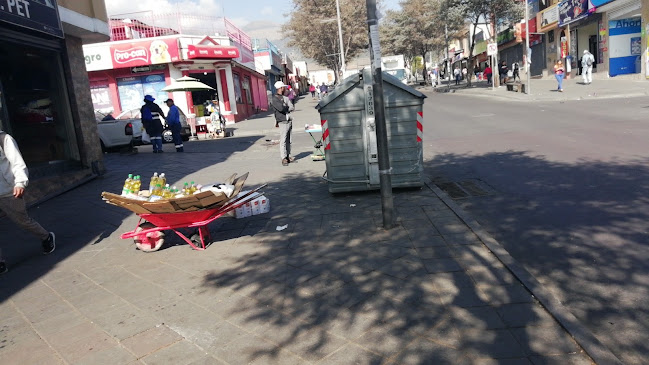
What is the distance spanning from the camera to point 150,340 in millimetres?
3299

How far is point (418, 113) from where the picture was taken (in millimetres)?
6777

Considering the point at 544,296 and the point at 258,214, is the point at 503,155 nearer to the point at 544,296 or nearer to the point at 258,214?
the point at 258,214

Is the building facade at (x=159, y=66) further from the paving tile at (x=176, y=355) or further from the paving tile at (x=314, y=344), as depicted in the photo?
the paving tile at (x=314, y=344)

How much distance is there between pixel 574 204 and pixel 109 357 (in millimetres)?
5329

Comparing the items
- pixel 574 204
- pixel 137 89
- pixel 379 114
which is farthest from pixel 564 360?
pixel 137 89

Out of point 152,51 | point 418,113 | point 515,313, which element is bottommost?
point 515,313

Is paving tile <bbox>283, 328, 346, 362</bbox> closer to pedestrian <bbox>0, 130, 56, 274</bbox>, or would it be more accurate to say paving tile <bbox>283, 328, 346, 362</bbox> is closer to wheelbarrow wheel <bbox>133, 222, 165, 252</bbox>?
wheelbarrow wheel <bbox>133, 222, 165, 252</bbox>

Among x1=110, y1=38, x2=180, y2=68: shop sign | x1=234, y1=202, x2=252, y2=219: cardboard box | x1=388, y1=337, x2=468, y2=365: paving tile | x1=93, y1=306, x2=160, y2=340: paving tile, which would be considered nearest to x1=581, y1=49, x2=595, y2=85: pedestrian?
x1=110, y1=38, x2=180, y2=68: shop sign

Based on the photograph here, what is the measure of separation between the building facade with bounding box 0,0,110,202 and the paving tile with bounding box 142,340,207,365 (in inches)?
234

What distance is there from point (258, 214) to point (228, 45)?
19695 mm

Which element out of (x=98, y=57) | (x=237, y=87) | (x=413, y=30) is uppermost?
(x=413, y=30)

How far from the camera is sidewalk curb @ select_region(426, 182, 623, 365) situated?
107 inches

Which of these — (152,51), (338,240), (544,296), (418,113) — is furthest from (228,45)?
(544,296)

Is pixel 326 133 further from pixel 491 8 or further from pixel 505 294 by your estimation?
pixel 491 8
